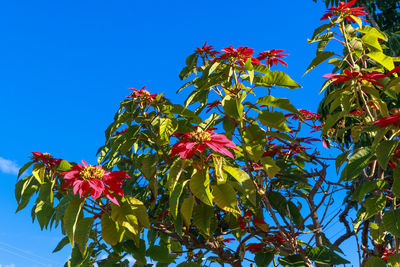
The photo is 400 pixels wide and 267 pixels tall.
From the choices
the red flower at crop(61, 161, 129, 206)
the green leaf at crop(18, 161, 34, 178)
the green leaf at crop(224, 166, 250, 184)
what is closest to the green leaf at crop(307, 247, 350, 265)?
the green leaf at crop(224, 166, 250, 184)

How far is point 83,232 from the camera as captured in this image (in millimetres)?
1615

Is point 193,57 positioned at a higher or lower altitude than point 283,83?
higher

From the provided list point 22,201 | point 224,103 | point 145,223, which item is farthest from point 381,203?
point 22,201

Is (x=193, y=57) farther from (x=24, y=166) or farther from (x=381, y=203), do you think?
(x=381, y=203)

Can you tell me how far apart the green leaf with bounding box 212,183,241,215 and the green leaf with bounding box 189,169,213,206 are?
3.3 inches

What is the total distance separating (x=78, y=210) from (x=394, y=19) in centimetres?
985

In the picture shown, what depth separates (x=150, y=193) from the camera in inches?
85.9

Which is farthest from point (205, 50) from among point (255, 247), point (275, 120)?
point (255, 247)

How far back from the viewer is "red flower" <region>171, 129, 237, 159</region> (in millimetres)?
1378

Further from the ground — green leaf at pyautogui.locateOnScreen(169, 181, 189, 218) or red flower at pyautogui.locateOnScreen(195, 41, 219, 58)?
red flower at pyautogui.locateOnScreen(195, 41, 219, 58)

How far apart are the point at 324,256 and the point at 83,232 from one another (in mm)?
1101

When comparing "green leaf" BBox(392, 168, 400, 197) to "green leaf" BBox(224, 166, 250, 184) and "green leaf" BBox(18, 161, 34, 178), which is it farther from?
"green leaf" BBox(18, 161, 34, 178)

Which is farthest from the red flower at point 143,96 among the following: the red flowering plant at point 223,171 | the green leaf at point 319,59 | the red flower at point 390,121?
the red flower at point 390,121

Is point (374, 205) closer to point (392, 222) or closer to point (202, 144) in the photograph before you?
point (392, 222)
